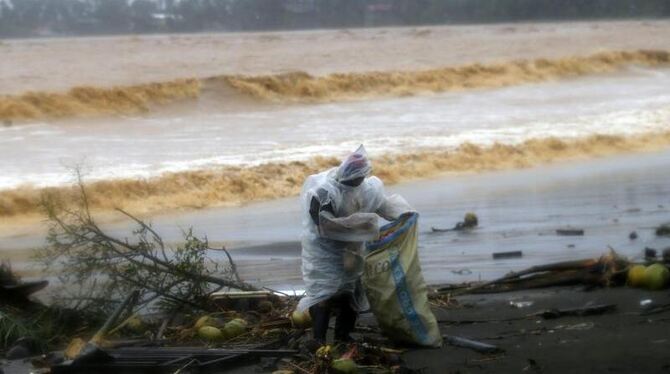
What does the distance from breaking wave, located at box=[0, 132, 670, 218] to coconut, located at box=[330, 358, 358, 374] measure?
459 inches

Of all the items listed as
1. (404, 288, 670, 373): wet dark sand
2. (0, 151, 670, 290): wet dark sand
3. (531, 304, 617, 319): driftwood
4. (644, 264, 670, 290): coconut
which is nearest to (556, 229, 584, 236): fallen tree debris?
(0, 151, 670, 290): wet dark sand

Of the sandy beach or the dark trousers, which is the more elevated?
the dark trousers

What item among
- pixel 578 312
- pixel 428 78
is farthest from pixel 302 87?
pixel 578 312

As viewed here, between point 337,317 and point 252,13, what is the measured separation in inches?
2190

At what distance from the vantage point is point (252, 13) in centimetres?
6269

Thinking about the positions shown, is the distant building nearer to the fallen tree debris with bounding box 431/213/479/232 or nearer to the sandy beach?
the sandy beach

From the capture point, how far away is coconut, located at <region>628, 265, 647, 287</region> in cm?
912

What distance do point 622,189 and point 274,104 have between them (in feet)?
71.1

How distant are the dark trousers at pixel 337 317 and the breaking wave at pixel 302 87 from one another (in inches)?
1090

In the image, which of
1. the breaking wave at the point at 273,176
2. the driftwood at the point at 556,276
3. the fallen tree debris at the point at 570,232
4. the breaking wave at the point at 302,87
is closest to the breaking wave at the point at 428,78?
the breaking wave at the point at 302,87

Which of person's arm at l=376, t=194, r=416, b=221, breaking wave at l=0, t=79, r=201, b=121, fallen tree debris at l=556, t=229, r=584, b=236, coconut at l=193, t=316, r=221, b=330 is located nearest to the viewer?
person's arm at l=376, t=194, r=416, b=221

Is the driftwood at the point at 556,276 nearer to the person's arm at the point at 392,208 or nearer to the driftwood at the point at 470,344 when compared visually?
the driftwood at the point at 470,344

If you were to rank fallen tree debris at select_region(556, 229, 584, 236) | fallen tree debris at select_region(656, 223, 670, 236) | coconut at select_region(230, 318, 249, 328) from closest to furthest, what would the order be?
1. coconut at select_region(230, 318, 249, 328)
2. fallen tree debris at select_region(656, 223, 670, 236)
3. fallen tree debris at select_region(556, 229, 584, 236)

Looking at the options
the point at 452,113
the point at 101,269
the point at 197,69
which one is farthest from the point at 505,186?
the point at 197,69
